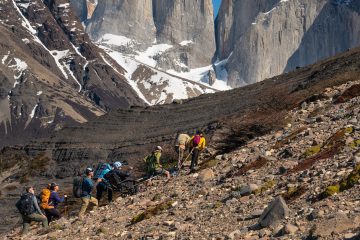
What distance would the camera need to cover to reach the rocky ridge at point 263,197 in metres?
15.1

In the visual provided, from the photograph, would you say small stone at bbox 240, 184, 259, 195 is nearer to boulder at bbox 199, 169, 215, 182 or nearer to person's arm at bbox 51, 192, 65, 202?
boulder at bbox 199, 169, 215, 182

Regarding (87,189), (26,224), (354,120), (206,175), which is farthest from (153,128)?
(354,120)

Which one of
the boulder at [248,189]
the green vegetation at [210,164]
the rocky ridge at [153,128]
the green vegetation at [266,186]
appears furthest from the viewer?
the rocky ridge at [153,128]

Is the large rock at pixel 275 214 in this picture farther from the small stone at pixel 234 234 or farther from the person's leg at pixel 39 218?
the person's leg at pixel 39 218

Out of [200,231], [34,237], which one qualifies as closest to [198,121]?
[34,237]

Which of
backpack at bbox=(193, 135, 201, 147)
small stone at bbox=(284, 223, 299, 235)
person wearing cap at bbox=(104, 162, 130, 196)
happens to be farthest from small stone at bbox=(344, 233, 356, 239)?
backpack at bbox=(193, 135, 201, 147)

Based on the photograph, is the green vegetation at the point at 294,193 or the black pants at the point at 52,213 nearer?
the green vegetation at the point at 294,193

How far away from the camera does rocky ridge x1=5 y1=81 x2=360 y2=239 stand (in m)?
15.1

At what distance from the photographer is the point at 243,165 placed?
78.6 ft

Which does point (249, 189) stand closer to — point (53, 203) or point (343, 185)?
point (343, 185)

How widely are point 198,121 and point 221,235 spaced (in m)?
50.5

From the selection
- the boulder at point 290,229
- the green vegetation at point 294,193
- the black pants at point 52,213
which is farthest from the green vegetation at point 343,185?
the black pants at point 52,213

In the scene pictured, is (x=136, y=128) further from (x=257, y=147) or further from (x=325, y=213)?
(x=325, y=213)

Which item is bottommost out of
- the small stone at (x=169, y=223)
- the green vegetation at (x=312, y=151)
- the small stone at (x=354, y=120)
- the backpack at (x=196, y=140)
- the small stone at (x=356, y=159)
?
the small stone at (x=169, y=223)
